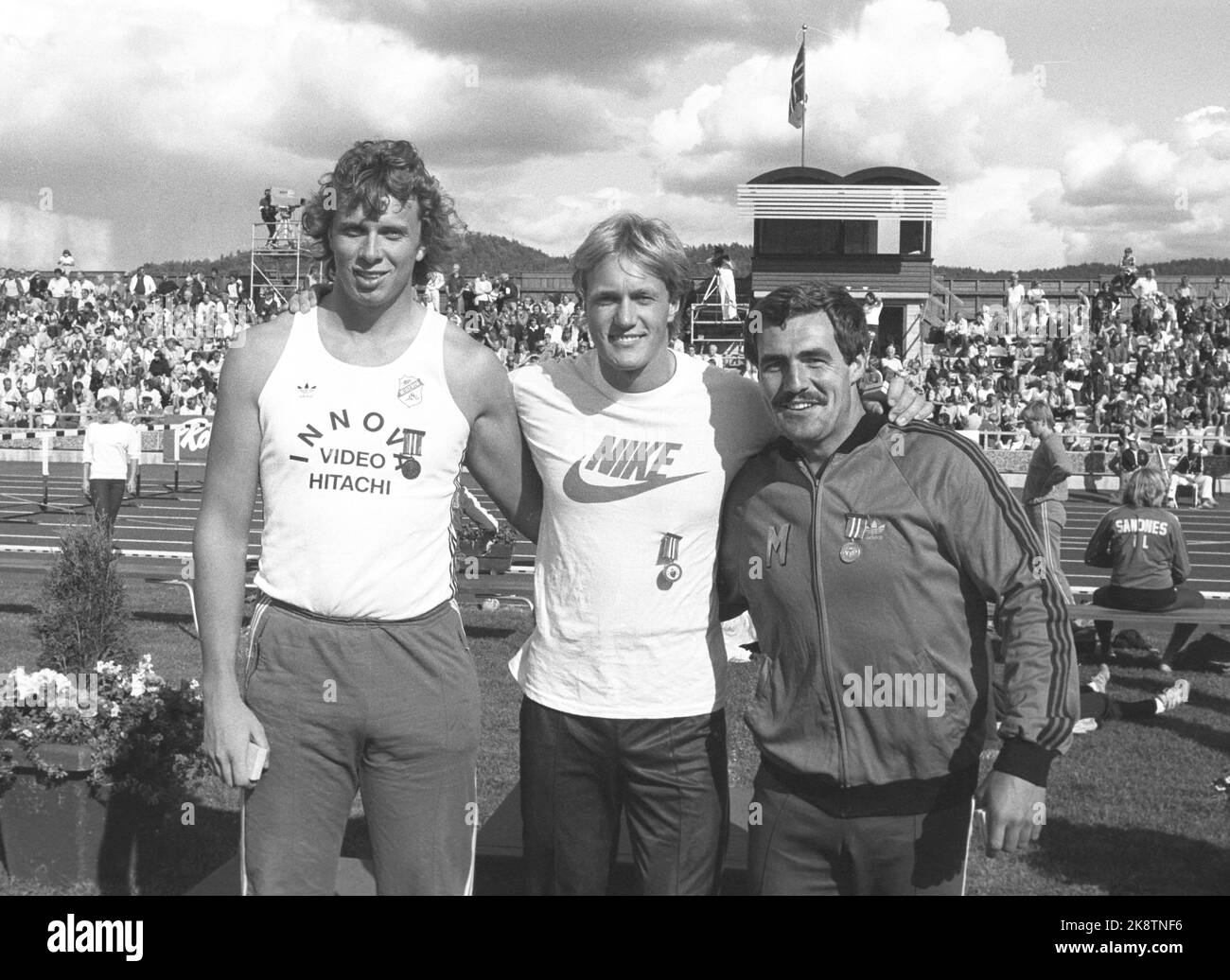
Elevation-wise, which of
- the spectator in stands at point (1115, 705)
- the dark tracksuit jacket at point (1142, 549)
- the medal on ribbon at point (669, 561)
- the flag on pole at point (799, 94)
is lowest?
the spectator in stands at point (1115, 705)

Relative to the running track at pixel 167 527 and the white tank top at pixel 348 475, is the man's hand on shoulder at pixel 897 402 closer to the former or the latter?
the white tank top at pixel 348 475

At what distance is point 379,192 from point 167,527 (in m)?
15.5

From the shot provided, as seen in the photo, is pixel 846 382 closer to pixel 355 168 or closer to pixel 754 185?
pixel 355 168

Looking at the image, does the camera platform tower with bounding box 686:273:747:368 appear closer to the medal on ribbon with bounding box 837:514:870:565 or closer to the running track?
the running track

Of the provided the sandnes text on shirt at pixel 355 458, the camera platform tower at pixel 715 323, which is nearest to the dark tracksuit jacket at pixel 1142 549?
the sandnes text on shirt at pixel 355 458

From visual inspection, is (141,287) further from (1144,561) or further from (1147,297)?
(1144,561)

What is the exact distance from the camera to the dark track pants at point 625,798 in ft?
10.00

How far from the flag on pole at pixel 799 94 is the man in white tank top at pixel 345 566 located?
127 ft

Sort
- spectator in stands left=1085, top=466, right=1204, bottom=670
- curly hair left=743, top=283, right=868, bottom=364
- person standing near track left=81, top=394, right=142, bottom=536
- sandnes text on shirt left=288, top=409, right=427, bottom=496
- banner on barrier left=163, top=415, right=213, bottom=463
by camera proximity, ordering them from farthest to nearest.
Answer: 1. banner on barrier left=163, top=415, right=213, bottom=463
2. person standing near track left=81, top=394, right=142, bottom=536
3. spectator in stands left=1085, top=466, right=1204, bottom=670
4. curly hair left=743, top=283, right=868, bottom=364
5. sandnes text on shirt left=288, top=409, right=427, bottom=496

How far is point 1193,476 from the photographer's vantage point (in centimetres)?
2442

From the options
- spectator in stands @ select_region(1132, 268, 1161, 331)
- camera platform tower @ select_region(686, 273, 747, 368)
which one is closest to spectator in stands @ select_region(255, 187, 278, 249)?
camera platform tower @ select_region(686, 273, 747, 368)

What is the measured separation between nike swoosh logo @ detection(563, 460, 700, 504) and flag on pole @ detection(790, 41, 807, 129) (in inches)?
1523

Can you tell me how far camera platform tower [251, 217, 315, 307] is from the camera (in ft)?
114
